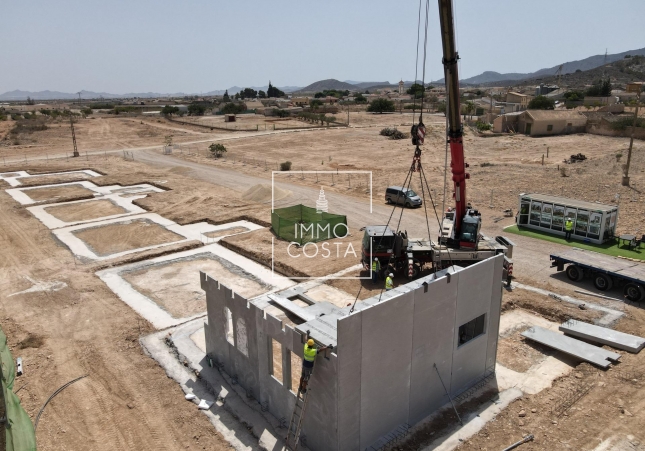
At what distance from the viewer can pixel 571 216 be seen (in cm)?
2448

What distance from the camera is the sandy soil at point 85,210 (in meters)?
30.8

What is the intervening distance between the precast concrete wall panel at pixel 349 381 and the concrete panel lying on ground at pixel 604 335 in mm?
9062

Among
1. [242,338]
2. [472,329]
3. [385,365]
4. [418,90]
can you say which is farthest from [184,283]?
[418,90]

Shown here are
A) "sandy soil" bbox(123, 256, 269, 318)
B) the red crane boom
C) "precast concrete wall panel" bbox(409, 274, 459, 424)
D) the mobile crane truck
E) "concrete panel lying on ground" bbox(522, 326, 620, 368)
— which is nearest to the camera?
"precast concrete wall panel" bbox(409, 274, 459, 424)

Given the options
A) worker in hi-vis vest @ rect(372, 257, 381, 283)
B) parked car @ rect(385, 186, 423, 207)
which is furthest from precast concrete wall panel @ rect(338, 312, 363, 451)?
parked car @ rect(385, 186, 423, 207)

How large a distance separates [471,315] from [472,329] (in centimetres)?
77

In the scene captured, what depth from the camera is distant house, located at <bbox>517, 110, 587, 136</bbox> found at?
206ft

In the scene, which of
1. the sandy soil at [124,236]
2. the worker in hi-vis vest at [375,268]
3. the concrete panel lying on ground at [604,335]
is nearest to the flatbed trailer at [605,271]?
the concrete panel lying on ground at [604,335]

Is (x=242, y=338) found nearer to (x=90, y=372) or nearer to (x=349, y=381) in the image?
(x=349, y=381)

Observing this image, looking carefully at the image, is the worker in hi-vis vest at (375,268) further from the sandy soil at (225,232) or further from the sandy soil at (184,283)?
the sandy soil at (225,232)

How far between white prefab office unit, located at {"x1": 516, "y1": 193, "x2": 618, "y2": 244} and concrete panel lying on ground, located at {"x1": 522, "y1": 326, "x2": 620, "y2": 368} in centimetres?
1070

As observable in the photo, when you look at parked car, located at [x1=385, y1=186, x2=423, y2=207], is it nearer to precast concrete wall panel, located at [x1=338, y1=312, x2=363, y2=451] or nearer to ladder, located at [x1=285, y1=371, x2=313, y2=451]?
ladder, located at [x1=285, y1=371, x2=313, y2=451]

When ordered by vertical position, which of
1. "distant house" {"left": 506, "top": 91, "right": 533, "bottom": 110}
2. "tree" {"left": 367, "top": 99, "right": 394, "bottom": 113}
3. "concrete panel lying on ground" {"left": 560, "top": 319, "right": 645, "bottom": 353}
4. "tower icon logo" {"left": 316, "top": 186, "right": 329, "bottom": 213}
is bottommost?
"concrete panel lying on ground" {"left": 560, "top": 319, "right": 645, "bottom": 353}

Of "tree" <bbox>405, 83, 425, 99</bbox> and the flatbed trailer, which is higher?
"tree" <bbox>405, 83, 425, 99</bbox>
